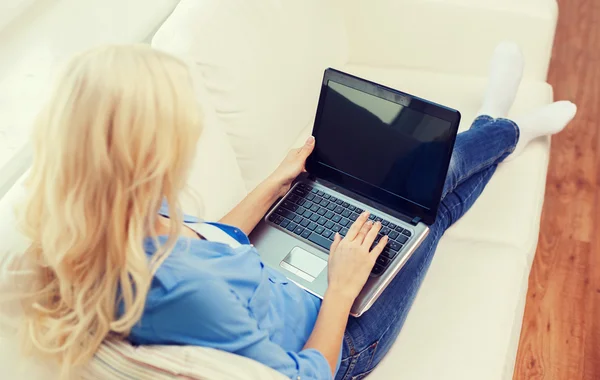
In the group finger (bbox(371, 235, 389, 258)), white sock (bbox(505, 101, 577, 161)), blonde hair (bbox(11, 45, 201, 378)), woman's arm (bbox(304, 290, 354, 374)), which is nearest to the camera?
blonde hair (bbox(11, 45, 201, 378))

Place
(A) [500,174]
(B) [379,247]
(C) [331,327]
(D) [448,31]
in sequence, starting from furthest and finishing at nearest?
(D) [448,31] < (A) [500,174] < (B) [379,247] < (C) [331,327]

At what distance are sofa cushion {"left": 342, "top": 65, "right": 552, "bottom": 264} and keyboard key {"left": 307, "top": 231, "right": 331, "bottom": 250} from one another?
0.33m

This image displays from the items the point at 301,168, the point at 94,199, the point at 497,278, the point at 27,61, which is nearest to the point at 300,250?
the point at 301,168

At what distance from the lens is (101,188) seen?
0.69 meters

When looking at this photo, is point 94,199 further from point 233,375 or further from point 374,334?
point 374,334

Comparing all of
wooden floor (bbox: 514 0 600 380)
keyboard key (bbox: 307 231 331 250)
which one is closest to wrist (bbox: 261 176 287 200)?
keyboard key (bbox: 307 231 331 250)

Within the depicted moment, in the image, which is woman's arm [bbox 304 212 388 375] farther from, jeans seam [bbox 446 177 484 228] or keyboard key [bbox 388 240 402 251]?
jeans seam [bbox 446 177 484 228]

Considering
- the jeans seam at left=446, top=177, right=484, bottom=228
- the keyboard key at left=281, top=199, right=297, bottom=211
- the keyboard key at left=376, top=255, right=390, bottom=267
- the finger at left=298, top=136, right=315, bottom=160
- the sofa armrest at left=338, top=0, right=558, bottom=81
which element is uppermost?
the sofa armrest at left=338, top=0, right=558, bottom=81

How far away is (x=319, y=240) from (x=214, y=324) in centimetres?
42

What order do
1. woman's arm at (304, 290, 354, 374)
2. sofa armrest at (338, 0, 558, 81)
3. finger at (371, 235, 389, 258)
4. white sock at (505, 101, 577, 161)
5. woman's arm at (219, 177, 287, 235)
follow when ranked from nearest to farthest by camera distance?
woman's arm at (304, 290, 354, 374) → finger at (371, 235, 389, 258) → woman's arm at (219, 177, 287, 235) → white sock at (505, 101, 577, 161) → sofa armrest at (338, 0, 558, 81)

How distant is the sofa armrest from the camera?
5.39ft

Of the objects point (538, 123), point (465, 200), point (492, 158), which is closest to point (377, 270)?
point (465, 200)

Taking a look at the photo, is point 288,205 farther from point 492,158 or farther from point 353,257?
point 492,158

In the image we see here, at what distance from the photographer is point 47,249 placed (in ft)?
2.30
